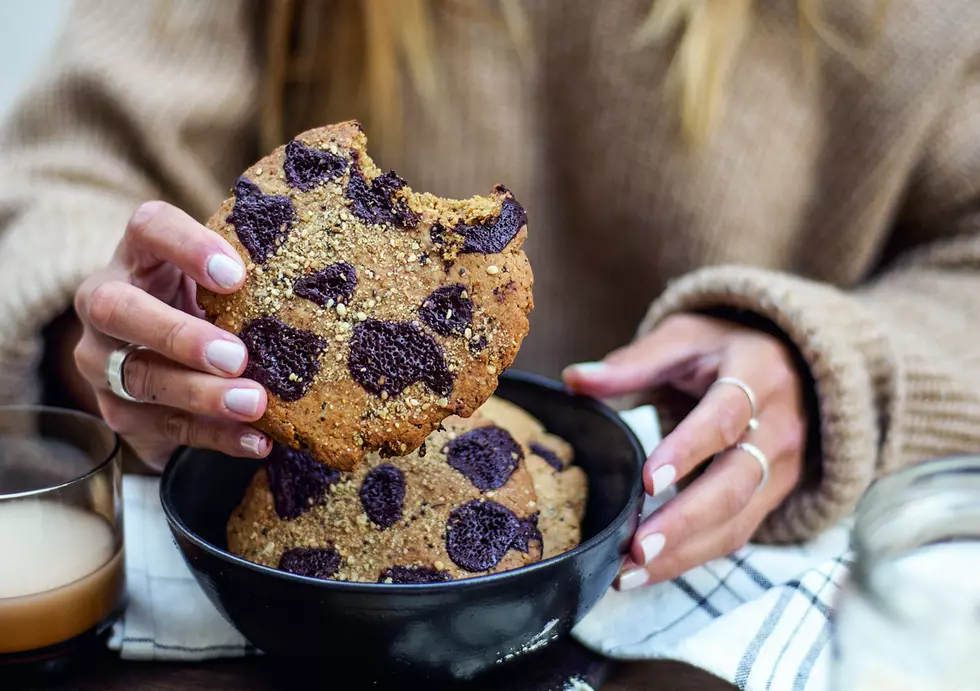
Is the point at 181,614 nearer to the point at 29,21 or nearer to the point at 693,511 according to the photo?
the point at 693,511

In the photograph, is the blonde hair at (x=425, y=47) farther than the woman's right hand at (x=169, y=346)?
Yes

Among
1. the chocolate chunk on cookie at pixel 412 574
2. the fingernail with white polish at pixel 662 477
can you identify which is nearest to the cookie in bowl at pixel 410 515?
the chocolate chunk on cookie at pixel 412 574

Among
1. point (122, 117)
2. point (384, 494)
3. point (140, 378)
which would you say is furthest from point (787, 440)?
point (122, 117)

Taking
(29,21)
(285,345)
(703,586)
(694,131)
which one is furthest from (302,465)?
(29,21)

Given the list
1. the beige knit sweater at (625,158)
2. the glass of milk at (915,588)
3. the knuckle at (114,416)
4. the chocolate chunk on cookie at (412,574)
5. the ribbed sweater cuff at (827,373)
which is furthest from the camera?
the beige knit sweater at (625,158)

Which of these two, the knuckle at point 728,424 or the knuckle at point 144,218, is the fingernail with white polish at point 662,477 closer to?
the knuckle at point 728,424

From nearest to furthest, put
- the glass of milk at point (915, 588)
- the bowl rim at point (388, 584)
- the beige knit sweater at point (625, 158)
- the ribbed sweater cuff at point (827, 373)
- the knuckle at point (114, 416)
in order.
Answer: the glass of milk at point (915, 588) → the bowl rim at point (388, 584) → the knuckle at point (114, 416) → the ribbed sweater cuff at point (827, 373) → the beige knit sweater at point (625, 158)

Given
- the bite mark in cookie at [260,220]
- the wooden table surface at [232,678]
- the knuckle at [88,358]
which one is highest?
the bite mark in cookie at [260,220]

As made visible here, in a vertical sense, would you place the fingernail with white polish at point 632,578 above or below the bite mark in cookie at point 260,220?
below
